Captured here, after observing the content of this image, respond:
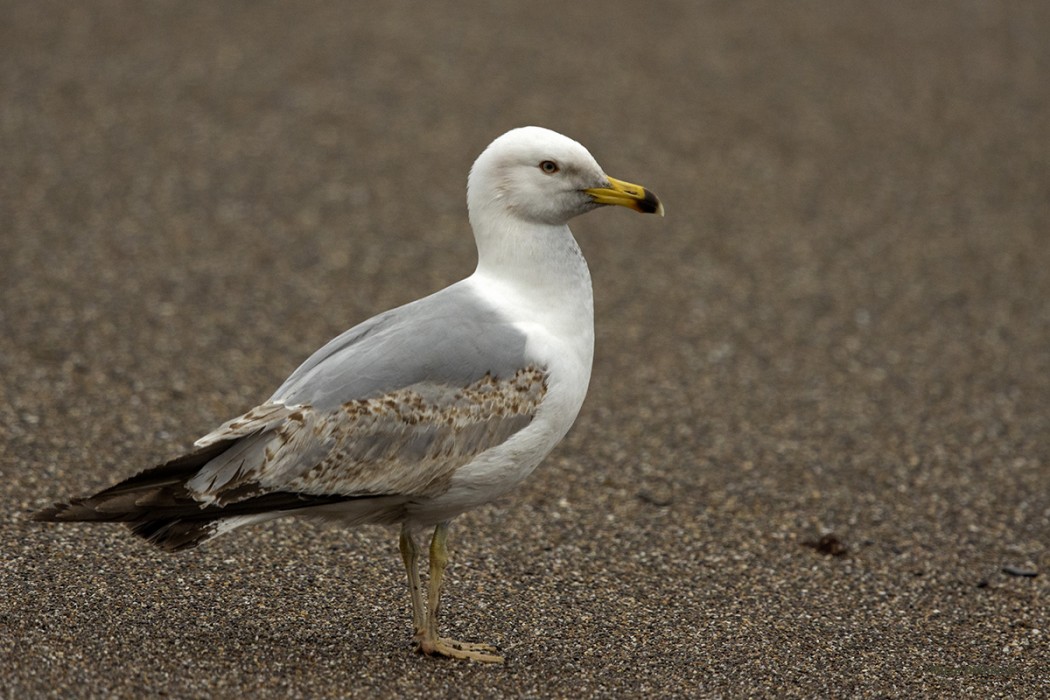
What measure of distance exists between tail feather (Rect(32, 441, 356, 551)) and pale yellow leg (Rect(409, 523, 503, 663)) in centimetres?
63

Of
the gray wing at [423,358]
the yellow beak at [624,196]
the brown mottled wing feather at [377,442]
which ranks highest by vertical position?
the yellow beak at [624,196]

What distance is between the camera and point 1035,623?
607 cm

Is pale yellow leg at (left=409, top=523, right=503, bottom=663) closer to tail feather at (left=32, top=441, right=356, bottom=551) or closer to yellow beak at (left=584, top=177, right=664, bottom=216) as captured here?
tail feather at (left=32, top=441, right=356, bottom=551)

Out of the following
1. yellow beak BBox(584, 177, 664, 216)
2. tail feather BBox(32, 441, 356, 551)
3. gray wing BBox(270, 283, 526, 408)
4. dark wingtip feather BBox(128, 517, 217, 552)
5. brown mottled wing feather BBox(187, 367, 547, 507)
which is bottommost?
dark wingtip feather BBox(128, 517, 217, 552)

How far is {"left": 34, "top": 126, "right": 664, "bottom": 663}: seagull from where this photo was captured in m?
4.99

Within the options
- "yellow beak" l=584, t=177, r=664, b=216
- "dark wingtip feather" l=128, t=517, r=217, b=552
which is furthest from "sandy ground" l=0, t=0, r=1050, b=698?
"yellow beak" l=584, t=177, r=664, b=216

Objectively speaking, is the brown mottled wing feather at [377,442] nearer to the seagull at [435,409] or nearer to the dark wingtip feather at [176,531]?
the seagull at [435,409]

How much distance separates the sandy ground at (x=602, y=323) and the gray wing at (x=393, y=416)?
0.74 meters

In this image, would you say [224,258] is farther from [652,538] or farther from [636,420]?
[652,538]

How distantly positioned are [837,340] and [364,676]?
5.64 meters

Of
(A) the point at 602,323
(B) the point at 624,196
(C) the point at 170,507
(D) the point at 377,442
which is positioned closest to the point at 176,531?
(C) the point at 170,507

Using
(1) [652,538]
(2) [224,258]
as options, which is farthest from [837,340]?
(2) [224,258]

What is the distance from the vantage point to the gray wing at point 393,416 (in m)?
5.02

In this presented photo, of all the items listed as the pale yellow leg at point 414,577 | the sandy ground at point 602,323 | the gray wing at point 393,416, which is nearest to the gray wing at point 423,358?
the gray wing at point 393,416
